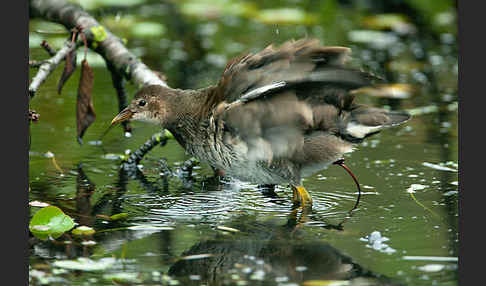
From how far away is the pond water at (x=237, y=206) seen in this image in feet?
15.5

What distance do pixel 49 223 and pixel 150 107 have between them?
1.36 meters

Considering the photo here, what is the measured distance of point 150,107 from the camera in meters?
6.27

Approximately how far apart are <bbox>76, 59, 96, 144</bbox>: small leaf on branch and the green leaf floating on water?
5.10 ft

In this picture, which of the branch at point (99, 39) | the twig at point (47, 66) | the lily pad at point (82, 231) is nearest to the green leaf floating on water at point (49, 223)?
the lily pad at point (82, 231)

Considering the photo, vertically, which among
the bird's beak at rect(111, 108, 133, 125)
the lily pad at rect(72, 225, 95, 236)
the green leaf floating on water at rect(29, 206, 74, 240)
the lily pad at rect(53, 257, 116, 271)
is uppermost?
the bird's beak at rect(111, 108, 133, 125)

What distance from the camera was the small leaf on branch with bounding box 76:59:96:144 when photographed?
666 cm

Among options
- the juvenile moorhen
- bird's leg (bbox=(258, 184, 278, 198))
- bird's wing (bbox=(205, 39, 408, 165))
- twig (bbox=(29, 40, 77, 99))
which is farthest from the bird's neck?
twig (bbox=(29, 40, 77, 99))

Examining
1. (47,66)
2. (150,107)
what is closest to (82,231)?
(150,107)

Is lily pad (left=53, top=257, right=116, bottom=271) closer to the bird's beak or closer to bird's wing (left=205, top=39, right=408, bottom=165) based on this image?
bird's wing (left=205, top=39, right=408, bottom=165)

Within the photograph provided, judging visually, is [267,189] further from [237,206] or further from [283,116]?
[283,116]

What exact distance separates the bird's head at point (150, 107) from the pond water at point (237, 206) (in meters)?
0.55

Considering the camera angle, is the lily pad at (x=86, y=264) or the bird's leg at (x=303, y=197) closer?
the lily pad at (x=86, y=264)

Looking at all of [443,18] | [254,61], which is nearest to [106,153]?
[254,61]

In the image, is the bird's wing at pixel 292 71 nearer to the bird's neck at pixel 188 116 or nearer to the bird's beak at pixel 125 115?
the bird's neck at pixel 188 116
